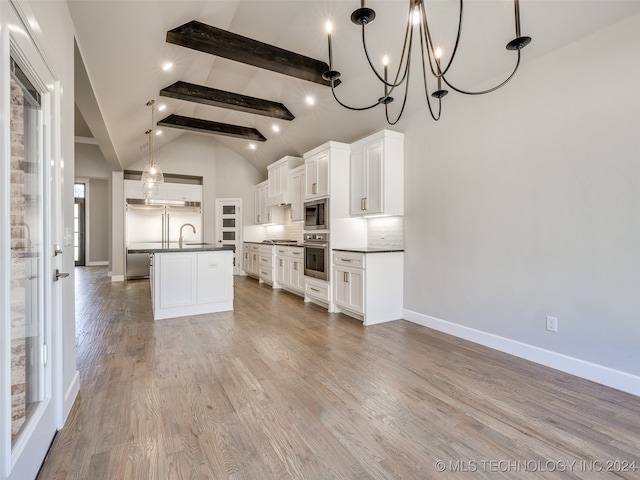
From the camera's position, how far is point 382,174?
4023mm

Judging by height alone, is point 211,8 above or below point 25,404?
above

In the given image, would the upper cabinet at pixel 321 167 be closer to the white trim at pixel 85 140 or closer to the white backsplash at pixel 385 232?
the white backsplash at pixel 385 232

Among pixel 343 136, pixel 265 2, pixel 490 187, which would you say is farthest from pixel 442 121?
pixel 265 2

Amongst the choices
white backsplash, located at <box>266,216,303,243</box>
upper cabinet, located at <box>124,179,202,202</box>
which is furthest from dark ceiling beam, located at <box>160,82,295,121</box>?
upper cabinet, located at <box>124,179,202,202</box>

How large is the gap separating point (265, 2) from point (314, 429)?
12.5 feet

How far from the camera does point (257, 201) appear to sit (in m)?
7.91

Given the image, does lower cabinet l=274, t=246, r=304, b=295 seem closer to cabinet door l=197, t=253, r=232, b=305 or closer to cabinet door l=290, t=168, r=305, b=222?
cabinet door l=290, t=168, r=305, b=222

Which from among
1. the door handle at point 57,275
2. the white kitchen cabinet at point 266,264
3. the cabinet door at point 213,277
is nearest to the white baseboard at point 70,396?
the door handle at point 57,275

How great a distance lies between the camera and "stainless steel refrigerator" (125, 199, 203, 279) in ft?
24.1

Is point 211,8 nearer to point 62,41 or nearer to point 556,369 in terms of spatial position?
point 62,41

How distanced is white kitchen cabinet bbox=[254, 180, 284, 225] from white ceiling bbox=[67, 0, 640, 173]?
2.35m

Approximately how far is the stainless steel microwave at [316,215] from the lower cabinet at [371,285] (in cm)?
61

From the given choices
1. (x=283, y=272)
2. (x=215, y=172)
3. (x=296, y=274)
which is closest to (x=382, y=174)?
(x=296, y=274)

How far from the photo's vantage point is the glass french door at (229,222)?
8.21 m
